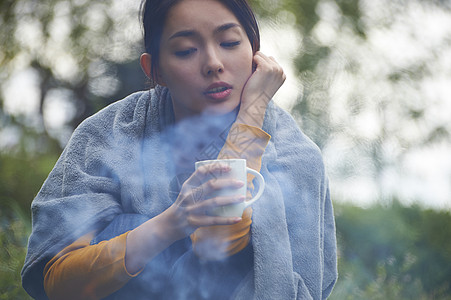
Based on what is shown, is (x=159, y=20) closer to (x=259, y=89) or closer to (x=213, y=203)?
(x=259, y=89)

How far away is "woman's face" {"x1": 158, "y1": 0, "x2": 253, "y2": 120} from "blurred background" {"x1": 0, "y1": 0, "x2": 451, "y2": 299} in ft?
4.69

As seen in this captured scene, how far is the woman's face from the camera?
1.19m

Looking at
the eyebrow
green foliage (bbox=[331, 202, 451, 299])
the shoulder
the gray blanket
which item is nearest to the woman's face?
the eyebrow

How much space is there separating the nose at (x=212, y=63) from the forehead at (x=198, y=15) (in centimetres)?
7

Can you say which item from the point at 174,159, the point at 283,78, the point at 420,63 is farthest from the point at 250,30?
the point at 420,63

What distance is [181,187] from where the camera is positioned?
1.21m

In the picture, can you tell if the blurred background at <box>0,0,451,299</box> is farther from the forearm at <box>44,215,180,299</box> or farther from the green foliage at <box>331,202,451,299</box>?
the forearm at <box>44,215,180,299</box>

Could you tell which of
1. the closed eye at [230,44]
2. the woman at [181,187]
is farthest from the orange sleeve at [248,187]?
the closed eye at [230,44]

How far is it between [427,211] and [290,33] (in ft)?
7.32

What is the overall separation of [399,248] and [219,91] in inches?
94.4

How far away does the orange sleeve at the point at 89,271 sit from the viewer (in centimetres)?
109

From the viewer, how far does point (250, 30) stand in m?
1.30

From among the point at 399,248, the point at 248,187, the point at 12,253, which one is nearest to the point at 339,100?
the point at 399,248

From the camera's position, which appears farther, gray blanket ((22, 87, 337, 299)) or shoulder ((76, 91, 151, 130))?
shoulder ((76, 91, 151, 130))
